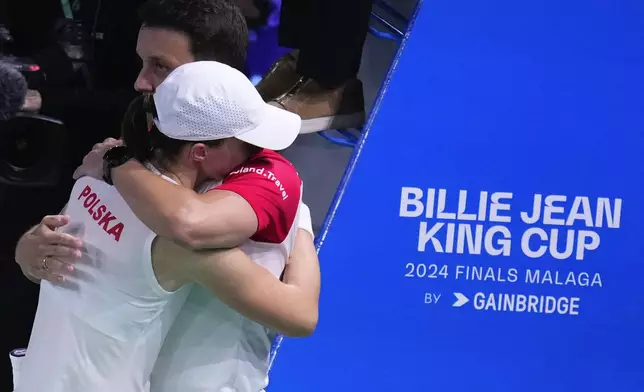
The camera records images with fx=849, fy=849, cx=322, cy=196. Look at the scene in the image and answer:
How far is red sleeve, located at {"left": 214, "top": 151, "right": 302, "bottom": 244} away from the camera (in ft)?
3.55

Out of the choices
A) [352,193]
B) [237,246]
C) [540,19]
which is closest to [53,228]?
[237,246]

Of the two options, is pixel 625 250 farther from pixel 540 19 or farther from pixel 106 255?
pixel 106 255

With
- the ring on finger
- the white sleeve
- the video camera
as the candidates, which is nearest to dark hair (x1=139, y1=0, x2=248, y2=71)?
the white sleeve

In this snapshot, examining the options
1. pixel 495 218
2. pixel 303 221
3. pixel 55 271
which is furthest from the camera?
pixel 495 218

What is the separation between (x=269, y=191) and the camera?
1102 millimetres

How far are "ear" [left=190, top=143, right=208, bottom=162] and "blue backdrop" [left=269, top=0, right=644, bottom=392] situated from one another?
679 millimetres

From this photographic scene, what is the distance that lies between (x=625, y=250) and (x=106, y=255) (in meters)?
1.14

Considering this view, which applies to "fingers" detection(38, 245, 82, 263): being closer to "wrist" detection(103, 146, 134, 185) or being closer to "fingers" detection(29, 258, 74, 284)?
"fingers" detection(29, 258, 74, 284)

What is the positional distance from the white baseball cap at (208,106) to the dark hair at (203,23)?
0.31 feet

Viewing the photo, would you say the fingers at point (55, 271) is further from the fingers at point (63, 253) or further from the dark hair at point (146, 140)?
the dark hair at point (146, 140)

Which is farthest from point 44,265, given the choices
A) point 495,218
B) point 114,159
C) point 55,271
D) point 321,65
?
point 495,218

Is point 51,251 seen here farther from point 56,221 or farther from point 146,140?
point 146,140

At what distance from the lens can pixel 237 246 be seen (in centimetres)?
109

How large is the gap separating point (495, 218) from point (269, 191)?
80cm
